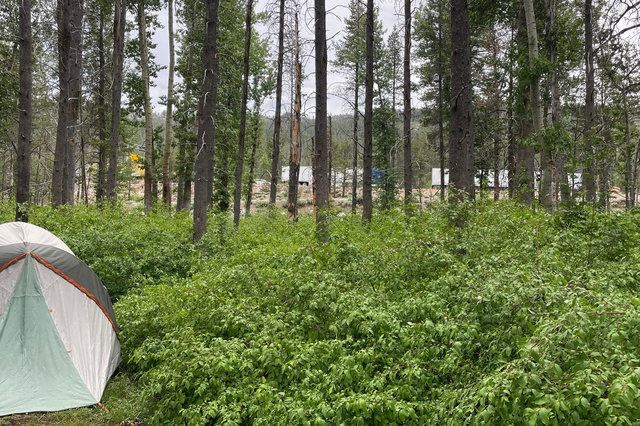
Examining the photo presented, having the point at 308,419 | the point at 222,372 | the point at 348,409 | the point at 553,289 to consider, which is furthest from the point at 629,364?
the point at 222,372

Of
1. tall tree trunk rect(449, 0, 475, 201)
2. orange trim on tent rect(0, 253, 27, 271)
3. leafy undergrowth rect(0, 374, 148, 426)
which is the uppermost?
tall tree trunk rect(449, 0, 475, 201)

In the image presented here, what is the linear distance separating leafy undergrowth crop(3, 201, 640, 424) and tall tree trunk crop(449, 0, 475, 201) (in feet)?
3.58

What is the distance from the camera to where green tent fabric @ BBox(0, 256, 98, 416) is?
527 cm

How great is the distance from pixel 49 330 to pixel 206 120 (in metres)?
6.78

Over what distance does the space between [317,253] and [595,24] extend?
16.5 metres

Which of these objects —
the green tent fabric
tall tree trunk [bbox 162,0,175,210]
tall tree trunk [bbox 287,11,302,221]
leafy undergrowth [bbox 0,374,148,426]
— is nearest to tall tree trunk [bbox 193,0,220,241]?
the green tent fabric

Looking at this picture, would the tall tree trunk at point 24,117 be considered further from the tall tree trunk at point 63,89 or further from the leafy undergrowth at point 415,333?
the leafy undergrowth at point 415,333

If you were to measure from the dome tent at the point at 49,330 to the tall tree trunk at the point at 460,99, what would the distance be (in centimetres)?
690

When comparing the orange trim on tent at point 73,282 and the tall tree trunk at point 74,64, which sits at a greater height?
the tall tree trunk at point 74,64

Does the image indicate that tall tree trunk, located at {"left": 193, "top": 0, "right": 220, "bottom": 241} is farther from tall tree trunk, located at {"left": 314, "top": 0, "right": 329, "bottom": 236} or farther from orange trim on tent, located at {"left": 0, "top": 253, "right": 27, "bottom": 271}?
orange trim on tent, located at {"left": 0, "top": 253, "right": 27, "bottom": 271}

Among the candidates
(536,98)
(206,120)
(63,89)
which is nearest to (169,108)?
(63,89)

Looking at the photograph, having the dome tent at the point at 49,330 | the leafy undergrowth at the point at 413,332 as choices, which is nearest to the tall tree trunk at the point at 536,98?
the leafy undergrowth at the point at 413,332

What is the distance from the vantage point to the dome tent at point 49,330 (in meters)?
5.40

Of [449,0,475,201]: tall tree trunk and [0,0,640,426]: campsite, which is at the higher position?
[449,0,475,201]: tall tree trunk
